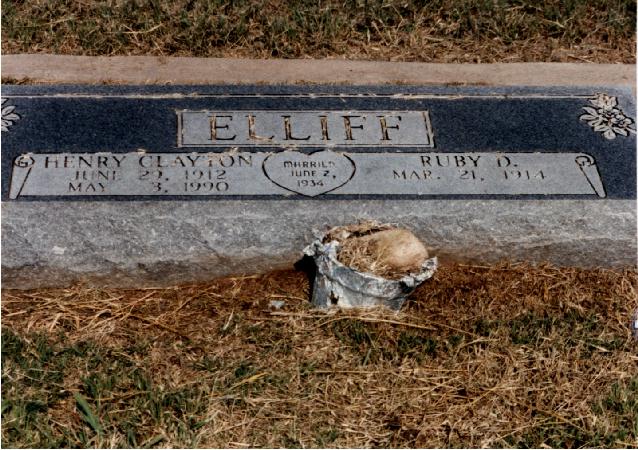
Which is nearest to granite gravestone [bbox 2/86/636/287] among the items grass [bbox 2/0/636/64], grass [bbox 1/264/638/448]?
grass [bbox 1/264/638/448]

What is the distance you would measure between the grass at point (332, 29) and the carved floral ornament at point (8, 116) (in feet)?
2.74

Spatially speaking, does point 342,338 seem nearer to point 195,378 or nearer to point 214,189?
point 195,378

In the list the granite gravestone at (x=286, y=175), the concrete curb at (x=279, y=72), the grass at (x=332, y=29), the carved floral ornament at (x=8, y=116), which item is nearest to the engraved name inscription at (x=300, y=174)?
the granite gravestone at (x=286, y=175)

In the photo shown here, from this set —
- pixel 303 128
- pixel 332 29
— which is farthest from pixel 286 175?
pixel 332 29

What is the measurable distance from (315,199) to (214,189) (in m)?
0.40

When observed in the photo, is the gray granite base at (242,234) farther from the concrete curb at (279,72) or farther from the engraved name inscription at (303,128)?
the concrete curb at (279,72)

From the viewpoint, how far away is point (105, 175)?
432cm

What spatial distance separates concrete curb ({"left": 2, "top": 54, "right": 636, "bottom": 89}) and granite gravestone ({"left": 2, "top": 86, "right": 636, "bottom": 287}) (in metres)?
0.23

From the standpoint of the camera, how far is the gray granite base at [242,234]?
13.4ft

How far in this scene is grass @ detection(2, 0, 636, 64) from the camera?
5527mm

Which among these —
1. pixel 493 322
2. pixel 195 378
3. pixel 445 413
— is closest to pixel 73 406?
pixel 195 378

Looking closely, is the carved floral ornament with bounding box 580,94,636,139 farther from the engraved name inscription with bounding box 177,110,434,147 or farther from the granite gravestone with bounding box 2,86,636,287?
the engraved name inscription with bounding box 177,110,434,147

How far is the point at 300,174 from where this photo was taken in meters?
4.40

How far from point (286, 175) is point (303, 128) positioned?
0.37 meters
